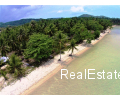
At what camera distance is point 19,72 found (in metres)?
15.6

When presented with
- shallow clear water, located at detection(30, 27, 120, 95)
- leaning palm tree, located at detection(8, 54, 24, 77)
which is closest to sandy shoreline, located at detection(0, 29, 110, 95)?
shallow clear water, located at detection(30, 27, 120, 95)

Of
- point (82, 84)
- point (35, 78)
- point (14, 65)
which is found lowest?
point (82, 84)

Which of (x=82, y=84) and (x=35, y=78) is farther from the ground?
(x=35, y=78)

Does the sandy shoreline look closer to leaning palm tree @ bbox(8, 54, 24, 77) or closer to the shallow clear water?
the shallow clear water

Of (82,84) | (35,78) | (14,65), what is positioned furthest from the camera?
(35,78)

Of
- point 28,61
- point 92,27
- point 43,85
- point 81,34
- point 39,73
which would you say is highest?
point 92,27

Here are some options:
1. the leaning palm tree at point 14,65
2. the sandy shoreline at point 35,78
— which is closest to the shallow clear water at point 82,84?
the sandy shoreline at point 35,78

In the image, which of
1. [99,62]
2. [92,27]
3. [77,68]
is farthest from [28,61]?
[92,27]

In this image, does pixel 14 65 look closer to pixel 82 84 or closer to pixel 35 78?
pixel 35 78

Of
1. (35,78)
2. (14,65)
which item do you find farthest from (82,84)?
(14,65)

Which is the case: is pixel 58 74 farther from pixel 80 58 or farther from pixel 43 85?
pixel 80 58

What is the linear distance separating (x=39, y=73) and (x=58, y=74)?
3656mm

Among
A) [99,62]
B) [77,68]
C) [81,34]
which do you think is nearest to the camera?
[77,68]

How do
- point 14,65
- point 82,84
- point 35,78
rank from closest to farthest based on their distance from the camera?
point 14,65 < point 82,84 < point 35,78
